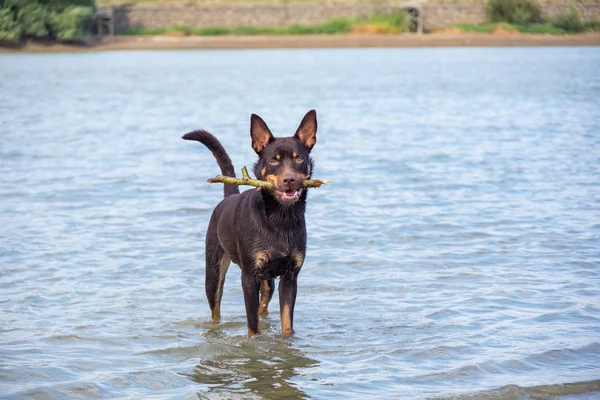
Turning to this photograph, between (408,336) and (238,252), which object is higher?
(238,252)

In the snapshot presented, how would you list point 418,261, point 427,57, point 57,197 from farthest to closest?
1. point 427,57
2. point 57,197
3. point 418,261

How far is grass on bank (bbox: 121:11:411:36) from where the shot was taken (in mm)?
73500

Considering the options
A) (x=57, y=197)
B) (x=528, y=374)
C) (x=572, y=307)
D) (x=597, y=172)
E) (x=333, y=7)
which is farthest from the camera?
(x=333, y=7)

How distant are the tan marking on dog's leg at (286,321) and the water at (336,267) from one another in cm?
9

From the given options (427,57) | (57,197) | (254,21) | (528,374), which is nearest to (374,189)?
(57,197)

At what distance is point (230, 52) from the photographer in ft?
251

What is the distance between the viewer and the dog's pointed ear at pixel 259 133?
7.60m

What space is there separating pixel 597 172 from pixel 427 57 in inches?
2002

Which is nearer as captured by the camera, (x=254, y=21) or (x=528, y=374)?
(x=528, y=374)

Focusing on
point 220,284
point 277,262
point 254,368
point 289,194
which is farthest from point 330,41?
point 254,368

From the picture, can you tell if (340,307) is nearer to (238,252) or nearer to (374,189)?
(238,252)

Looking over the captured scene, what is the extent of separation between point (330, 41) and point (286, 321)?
215 ft

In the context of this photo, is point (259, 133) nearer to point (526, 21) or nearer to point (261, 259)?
point (261, 259)

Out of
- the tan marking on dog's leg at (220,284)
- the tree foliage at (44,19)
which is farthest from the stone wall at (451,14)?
the tan marking on dog's leg at (220,284)
